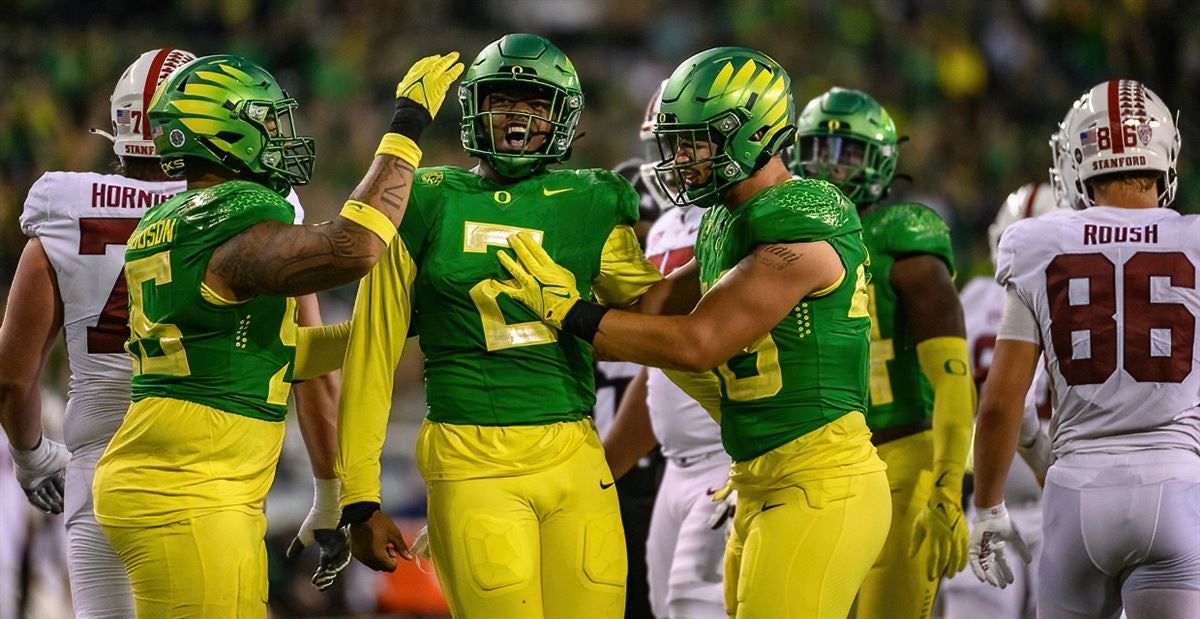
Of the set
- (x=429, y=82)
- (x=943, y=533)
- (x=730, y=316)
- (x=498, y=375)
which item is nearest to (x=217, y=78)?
(x=429, y=82)

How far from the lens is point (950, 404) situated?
5109 mm

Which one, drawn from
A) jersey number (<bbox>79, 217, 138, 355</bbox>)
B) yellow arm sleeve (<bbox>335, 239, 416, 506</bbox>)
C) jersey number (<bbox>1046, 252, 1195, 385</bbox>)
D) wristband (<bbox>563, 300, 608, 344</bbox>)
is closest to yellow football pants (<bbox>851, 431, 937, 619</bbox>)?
jersey number (<bbox>1046, 252, 1195, 385</bbox>)

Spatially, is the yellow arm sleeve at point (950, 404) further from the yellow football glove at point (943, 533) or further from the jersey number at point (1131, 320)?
the jersey number at point (1131, 320)

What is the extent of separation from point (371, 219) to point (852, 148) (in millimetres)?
2376

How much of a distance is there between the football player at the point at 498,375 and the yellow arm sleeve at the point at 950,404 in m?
1.41

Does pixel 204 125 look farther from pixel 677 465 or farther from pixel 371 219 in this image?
pixel 677 465

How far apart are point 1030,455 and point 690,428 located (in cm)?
127

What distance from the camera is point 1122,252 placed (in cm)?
461

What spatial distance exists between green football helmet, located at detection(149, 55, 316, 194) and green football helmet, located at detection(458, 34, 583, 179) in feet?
1.77

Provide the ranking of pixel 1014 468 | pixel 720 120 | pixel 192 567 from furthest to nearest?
pixel 1014 468 → pixel 720 120 → pixel 192 567

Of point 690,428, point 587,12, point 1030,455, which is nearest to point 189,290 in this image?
point 690,428

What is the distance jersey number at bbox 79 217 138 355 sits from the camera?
4.77 meters

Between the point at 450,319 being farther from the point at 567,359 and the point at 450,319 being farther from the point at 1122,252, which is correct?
the point at 1122,252

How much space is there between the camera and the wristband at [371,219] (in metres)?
3.94
